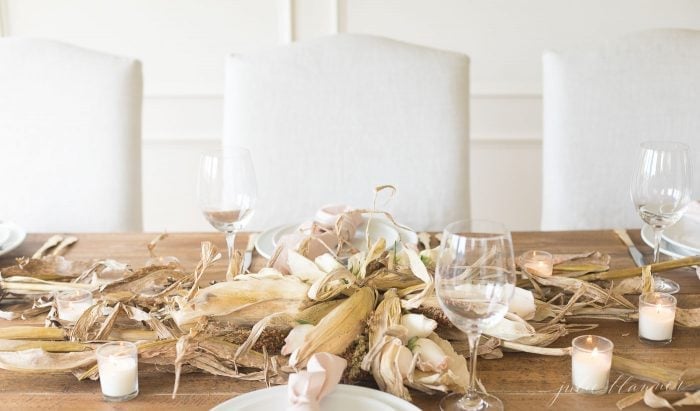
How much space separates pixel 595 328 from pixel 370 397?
15.0 inches

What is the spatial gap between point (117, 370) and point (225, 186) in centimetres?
42

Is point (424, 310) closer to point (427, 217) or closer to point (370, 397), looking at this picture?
point (370, 397)

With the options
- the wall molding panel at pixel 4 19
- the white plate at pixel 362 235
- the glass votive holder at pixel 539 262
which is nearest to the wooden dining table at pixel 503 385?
the glass votive holder at pixel 539 262

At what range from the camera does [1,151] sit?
1.93 m

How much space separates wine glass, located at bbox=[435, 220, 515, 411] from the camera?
0.86 metres

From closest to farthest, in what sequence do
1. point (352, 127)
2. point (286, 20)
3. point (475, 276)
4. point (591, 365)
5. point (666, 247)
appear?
point (475, 276) → point (591, 365) → point (666, 247) → point (352, 127) → point (286, 20)

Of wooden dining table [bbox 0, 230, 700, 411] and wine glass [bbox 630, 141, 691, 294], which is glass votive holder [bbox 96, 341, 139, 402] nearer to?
wooden dining table [bbox 0, 230, 700, 411]

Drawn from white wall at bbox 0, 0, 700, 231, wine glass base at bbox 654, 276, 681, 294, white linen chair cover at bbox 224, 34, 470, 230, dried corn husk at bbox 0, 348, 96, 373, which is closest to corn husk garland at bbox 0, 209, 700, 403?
dried corn husk at bbox 0, 348, 96, 373

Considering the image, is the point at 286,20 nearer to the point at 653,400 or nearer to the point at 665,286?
the point at 665,286

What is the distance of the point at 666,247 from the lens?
147 cm

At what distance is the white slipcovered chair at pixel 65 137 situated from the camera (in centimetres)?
192

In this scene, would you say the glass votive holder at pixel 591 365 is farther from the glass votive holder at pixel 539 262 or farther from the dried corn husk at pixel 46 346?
the dried corn husk at pixel 46 346

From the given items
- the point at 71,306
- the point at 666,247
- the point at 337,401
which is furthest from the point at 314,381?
the point at 666,247

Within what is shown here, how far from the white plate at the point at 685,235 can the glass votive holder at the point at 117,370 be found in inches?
35.6
